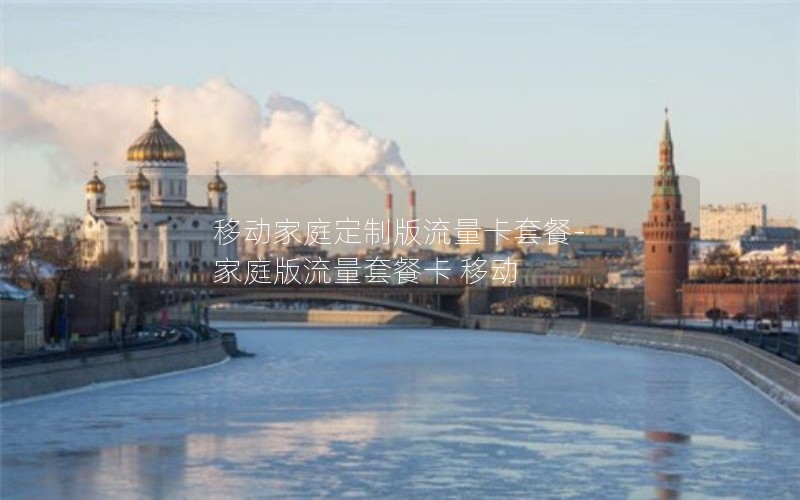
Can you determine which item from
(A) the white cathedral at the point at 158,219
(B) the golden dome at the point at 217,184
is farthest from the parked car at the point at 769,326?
(B) the golden dome at the point at 217,184

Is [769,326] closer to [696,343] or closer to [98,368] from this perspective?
[696,343]

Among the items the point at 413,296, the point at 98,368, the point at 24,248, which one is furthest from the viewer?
the point at 413,296

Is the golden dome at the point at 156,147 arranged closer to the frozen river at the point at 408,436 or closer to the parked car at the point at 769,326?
the parked car at the point at 769,326

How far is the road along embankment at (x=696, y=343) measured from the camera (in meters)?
41.0

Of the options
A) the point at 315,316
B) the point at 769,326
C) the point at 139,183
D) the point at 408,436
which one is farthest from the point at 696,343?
the point at 315,316

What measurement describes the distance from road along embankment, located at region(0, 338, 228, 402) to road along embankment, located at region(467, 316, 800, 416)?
1381 centimetres

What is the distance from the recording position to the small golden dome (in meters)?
113

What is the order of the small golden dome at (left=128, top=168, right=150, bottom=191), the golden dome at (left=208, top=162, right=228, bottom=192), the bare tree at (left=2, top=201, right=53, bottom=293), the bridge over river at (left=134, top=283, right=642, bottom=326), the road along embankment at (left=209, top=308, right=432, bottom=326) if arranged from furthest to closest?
1. the golden dome at (left=208, top=162, right=228, bottom=192)
2. the small golden dome at (left=128, top=168, right=150, bottom=191)
3. the road along embankment at (left=209, top=308, right=432, bottom=326)
4. the bridge over river at (left=134, top=283, right=642, bottom=326)
5. the bare tree at (left=2, top=201, right=53, bottom=293)

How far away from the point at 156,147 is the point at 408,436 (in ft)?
276

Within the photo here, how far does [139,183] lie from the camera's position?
113m

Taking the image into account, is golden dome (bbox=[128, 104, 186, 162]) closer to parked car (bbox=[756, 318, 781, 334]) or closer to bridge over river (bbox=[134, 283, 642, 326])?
bridge over river (bbox=[134, 283, 642, 326])

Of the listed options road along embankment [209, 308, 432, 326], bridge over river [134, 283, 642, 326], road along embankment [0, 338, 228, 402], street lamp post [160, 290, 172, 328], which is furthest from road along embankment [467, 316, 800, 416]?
road along embankment [209, 308, 432, 326]

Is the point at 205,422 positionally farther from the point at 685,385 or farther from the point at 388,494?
the point at 685,385

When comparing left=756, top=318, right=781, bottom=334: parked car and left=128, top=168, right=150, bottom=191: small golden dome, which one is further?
left=128, top=168, right=150, bottom=191: small golden dome
